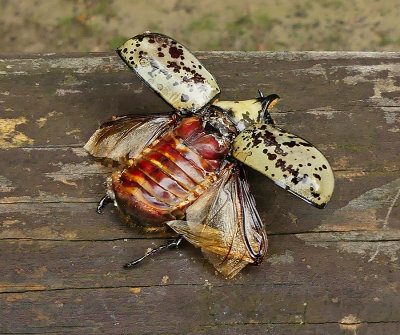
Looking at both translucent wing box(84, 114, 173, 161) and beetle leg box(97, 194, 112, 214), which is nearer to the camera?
beetle leg box(97, 194, 112, 214)

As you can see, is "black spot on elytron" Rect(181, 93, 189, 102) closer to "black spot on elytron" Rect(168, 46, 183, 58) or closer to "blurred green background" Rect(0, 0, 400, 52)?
"black spot on elytron" Rect(168, 46, 183, 58)

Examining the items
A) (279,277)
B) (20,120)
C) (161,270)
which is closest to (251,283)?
(279,277)

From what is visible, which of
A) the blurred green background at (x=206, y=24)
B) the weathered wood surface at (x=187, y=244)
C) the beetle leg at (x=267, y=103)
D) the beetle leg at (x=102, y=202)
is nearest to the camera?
the weathered wood surface at (x=187, y=244)

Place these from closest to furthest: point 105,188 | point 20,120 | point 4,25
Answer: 1. point 105,188
2. point 20,120
3. point 4,25

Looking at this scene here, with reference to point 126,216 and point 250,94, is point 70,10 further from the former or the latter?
point 126,216

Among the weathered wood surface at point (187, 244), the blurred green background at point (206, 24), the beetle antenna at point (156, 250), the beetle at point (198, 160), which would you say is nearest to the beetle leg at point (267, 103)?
the beetle at point (198, 160)

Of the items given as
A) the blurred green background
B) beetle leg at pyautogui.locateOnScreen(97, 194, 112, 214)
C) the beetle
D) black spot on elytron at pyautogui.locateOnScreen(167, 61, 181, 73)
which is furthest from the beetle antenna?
the blurred green background

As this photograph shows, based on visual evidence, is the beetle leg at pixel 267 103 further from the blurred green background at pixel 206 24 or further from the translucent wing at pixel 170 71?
the blurred green background at pixel 206 24
